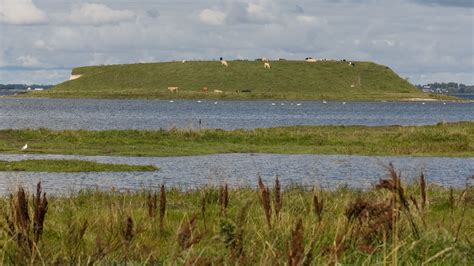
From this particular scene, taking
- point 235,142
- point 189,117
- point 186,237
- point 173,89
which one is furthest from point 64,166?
point 173,89

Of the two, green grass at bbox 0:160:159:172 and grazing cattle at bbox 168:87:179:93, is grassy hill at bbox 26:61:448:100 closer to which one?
grazing cattle at bbox 168:87:179:93

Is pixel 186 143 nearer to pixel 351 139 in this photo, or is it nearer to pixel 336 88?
pixel 351 139

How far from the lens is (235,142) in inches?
1807

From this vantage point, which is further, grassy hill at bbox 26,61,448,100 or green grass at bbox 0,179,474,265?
grassy hill at bbox 26,61,448,100

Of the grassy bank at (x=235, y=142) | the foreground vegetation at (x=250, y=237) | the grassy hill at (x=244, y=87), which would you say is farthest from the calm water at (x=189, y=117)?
the foreground vegetation at (x=250, y=237)

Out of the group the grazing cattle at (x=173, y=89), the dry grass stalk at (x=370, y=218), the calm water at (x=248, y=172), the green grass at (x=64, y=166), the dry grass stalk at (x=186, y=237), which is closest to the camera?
the dry grass stalk at (x=186, y=237)

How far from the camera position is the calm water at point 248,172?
1056 inches

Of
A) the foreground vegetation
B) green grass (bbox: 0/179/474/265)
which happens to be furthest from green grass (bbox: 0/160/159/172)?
the foreground vegetation

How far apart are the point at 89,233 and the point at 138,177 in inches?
712

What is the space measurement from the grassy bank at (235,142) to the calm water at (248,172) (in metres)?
1.98

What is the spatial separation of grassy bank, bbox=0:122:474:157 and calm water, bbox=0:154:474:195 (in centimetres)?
198

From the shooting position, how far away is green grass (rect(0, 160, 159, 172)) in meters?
30.8

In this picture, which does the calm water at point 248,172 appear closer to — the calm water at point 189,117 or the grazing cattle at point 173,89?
the calm water at point 189,117

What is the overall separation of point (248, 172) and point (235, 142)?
45.8 ft
